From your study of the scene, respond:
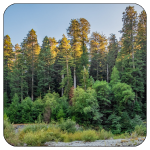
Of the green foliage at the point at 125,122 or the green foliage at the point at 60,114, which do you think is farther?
the green foliage at the point at 60,114

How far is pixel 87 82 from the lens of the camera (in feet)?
47.3

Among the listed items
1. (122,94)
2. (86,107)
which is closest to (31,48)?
(86,107)

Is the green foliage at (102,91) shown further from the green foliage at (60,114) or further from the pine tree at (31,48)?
the pine tree at (31,48)

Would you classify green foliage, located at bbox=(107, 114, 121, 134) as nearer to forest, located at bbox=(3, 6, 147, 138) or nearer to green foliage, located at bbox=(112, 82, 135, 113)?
forest, located at bbox=(3, 6, 147, 138)

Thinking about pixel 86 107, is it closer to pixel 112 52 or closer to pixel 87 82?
pixel 87 82

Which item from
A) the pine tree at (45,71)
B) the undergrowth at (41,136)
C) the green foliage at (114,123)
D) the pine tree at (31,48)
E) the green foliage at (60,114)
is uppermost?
the pine tree at (31,48)

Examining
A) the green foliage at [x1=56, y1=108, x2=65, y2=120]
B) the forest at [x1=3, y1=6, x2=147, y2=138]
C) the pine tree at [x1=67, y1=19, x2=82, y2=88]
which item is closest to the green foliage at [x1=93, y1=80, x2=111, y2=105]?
the forest at [x1=3, y1=6, x2=147, y2=138]

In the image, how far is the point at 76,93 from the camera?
1343 centimetres

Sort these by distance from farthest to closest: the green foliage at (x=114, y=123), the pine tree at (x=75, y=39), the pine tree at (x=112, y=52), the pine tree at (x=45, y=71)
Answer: the pine tree at (x=112, y=52) → the pine tree at (x=45, y=71) → the pine tree at (x=75, y=39) → the green foliage at (x=114, y=123)

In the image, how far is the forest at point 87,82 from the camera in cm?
1241

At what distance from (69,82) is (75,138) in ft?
37.2

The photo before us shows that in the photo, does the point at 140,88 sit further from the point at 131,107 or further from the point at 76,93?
the point at 76,93

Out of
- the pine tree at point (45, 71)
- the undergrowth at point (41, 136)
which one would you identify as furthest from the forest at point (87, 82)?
the undergrowth at point (41, 136)

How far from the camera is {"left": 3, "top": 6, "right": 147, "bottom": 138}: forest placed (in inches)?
489
